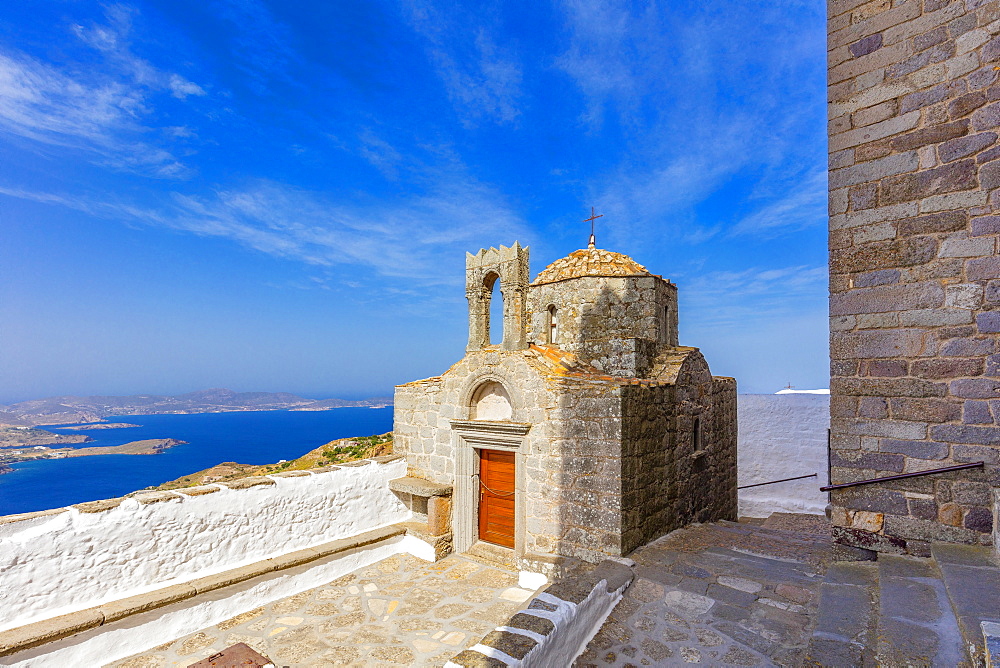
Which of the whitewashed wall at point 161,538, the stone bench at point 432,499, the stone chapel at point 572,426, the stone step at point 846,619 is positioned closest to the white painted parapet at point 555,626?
the stone chapel at point 572,426

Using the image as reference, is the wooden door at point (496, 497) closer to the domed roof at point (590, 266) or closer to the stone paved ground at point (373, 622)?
the stone paved ground at point (373, 622)

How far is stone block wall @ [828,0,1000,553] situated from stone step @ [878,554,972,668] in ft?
1.52

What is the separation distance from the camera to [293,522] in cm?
593

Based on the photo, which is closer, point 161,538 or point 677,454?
point 161,538

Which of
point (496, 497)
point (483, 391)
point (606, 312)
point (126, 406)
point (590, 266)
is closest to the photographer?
point (496, 497)

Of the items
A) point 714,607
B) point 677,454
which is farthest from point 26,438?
point 714,607

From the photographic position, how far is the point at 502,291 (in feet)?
22.7

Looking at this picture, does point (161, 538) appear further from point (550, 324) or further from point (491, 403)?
point (550, 324)

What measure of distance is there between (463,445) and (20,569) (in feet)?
15.1

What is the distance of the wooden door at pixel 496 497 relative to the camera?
6.69 m

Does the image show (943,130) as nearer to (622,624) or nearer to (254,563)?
(622,624)

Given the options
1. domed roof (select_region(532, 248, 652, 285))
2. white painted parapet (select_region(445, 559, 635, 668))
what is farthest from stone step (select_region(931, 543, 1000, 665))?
domed roof (select_region(532, 248, 652, 285))

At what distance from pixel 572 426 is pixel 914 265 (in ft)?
11.8

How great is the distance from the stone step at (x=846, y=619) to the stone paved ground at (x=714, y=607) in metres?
0.61
